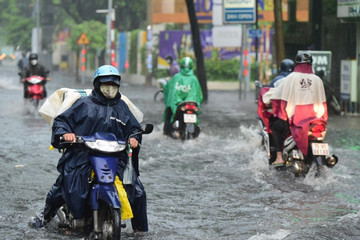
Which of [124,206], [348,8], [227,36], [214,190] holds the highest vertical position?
[348,8]

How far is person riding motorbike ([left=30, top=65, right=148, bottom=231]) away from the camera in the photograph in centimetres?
720

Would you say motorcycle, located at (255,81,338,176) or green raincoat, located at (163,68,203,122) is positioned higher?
green raincoat, located at (163,68,203,122)

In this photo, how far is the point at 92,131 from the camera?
24.1ft

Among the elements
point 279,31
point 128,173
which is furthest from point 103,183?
point 279,31

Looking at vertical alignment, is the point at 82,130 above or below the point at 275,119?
above

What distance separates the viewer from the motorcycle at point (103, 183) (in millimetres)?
6875

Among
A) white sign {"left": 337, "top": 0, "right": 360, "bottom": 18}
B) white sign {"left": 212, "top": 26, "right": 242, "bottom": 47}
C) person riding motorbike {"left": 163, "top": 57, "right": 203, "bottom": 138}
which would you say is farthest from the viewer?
white sign {"left": 212, "top": 26, "right": 242, "bottom": 47}

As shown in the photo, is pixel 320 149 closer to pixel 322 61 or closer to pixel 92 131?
pixel 92 131

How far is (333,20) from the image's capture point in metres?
26.1

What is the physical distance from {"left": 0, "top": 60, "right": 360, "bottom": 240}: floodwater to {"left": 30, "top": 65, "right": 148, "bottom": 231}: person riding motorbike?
0.43 meters

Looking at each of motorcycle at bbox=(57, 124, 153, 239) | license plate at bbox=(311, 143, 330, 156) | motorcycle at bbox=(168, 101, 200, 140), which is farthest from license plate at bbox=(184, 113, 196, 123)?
motorcycle at bbox=(57, 124, 153, 239)

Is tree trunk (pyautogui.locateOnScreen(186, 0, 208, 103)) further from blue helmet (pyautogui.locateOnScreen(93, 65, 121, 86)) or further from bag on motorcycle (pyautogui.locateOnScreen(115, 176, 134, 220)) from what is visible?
bag on motorcycle (pyautogui.locateOnScreen(115, 176, 134, 220))

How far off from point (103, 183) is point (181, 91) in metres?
9.44

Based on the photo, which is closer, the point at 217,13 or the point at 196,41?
the point at 196,41
